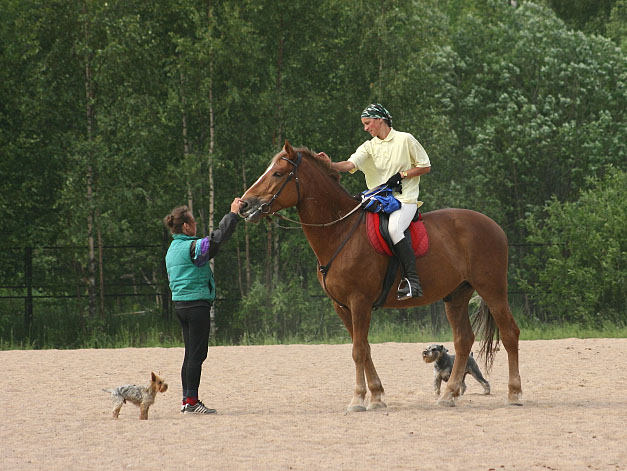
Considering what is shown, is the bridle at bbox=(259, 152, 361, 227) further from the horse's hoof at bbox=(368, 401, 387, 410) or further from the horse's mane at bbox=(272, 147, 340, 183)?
the horse's hoof at bbox=(368, 401, 387, 410)

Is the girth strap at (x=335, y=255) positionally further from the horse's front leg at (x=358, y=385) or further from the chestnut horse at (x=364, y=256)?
the horse's front leg at (x=358, y=385)

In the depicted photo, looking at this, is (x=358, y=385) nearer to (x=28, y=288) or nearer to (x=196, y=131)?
Answer: (x=28, y=288)

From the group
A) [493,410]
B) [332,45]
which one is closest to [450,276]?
[493,410]

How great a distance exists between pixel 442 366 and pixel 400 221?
2.00 metres

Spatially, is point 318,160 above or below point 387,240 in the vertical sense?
above

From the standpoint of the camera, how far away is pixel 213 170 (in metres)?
21.4

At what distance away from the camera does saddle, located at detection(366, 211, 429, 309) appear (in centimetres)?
852

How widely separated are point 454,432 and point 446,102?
2163cm

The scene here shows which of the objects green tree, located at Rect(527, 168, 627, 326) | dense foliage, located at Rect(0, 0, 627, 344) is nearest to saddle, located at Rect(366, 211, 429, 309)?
dense foliage, located at Rect(0, 0, 627, 344)

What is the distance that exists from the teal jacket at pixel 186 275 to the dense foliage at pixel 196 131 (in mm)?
10433

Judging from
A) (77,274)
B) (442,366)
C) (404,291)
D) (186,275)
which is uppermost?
(77,274)

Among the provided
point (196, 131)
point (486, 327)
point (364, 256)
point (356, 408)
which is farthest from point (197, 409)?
point (196, 131)

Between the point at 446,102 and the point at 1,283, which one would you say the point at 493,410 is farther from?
the point at 446,102

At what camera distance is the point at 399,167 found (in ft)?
28.2
